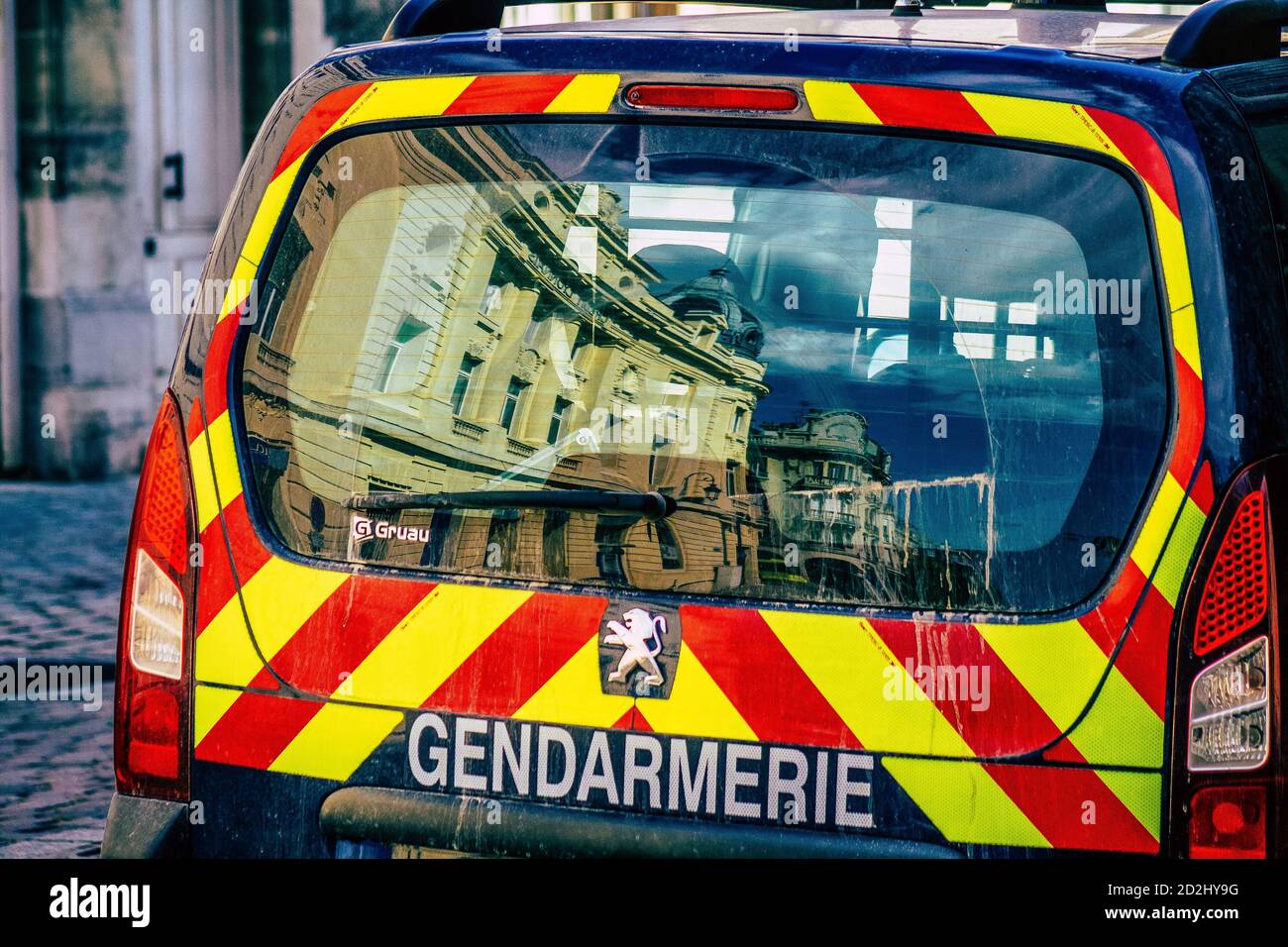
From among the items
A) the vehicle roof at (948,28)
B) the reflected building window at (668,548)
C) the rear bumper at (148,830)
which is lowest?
the rear bumper at (148,830)

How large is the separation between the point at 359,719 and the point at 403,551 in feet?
0.82

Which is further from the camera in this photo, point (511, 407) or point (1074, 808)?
point (511, 407)

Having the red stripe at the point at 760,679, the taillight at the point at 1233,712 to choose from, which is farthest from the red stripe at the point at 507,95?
the taillight at the point at 1233,712

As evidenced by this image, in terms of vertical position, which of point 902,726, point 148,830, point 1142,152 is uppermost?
point 1142,152

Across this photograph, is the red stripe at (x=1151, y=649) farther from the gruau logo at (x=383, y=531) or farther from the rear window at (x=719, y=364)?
the gruau logo at (x=383, y=531)

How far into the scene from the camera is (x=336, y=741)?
8.04 ft

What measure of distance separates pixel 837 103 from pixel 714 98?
18 cm

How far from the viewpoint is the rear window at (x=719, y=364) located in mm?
2236

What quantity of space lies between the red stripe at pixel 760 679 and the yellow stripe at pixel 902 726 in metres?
0.02

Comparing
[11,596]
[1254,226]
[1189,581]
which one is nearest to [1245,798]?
[1189,581]

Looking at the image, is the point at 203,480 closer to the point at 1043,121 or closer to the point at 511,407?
the point at 511,407

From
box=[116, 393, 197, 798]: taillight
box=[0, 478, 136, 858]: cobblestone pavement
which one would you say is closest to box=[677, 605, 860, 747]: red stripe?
box=[116, 393, 197, 798]: taillight

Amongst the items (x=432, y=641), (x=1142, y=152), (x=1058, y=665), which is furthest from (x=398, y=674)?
(x=1142, y=152)

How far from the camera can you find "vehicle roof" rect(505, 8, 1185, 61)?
2.50 m
